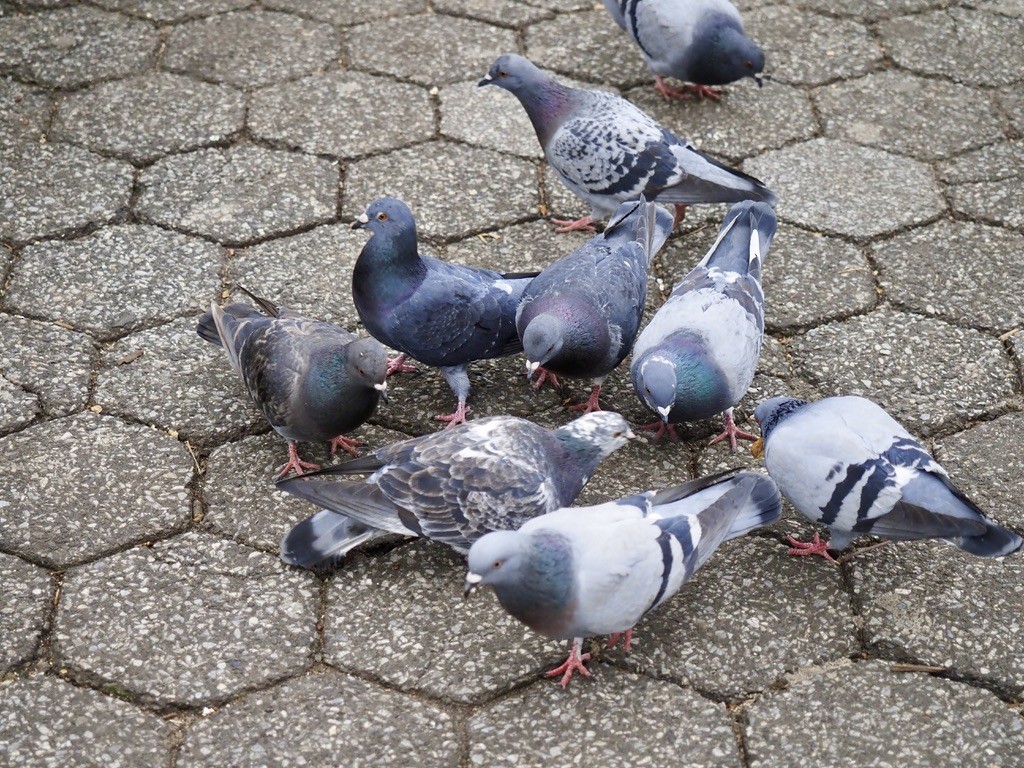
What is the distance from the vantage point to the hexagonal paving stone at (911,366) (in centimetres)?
416

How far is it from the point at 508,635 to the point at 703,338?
1.18m

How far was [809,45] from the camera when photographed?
6.02 m

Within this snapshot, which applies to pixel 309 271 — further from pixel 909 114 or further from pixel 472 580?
pixel 909 114

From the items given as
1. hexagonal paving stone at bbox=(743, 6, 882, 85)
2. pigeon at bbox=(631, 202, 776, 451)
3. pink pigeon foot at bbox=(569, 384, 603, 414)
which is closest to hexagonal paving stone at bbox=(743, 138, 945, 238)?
hexagonal paving stone at bbox=(743, 6, 882, 85)

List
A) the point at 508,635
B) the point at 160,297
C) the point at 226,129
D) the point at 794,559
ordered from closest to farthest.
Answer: the point at 508,635, the point at 794,559, the point at 160,297, the point at 226,129

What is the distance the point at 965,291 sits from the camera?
183 inches

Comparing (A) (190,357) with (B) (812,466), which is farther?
(A) (190,357)

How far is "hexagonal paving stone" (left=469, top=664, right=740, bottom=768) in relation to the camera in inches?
120

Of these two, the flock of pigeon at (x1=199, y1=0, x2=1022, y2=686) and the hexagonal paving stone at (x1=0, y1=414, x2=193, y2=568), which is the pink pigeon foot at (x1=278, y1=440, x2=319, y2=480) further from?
the hexagonal paving stone at (x1=0, y1=414, x2=193, y2=568)

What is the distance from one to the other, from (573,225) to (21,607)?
8.68 feet

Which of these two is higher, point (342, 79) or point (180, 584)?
A: point (342, 79)

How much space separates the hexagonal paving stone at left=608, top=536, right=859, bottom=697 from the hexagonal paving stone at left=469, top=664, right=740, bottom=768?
0.09 metres

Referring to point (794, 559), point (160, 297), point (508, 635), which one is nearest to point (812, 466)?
point (794, 559)

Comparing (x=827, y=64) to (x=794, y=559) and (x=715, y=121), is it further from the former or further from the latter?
(x=794, y=559)
